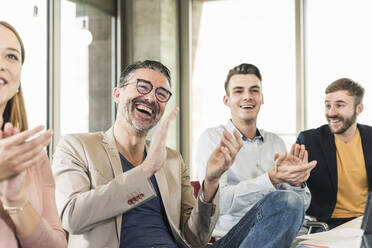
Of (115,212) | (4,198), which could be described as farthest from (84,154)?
(4,198)

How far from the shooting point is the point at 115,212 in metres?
1.59

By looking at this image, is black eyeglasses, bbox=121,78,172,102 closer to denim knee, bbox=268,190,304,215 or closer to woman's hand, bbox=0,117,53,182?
denim knee, bbox=268,190,304,215

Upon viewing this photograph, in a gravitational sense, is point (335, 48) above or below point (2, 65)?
above

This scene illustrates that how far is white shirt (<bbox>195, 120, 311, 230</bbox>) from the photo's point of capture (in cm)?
224

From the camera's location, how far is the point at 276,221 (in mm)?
1729

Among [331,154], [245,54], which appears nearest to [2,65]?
[331,154]

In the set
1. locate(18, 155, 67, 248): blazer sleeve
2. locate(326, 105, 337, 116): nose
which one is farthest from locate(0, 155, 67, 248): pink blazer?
locate(326, 105, 337, 116): nose

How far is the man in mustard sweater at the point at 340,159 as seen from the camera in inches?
104

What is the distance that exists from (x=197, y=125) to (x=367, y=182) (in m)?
2.82

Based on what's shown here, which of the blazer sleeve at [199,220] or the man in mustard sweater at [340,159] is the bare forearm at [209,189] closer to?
the blazer sleeve at [199,220]

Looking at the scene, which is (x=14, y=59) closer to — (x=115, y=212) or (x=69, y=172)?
(x=69, y=172)

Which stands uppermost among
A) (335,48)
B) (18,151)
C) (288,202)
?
(335,48)

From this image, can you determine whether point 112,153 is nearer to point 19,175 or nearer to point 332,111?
point 19,175

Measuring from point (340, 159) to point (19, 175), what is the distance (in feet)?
7.14
